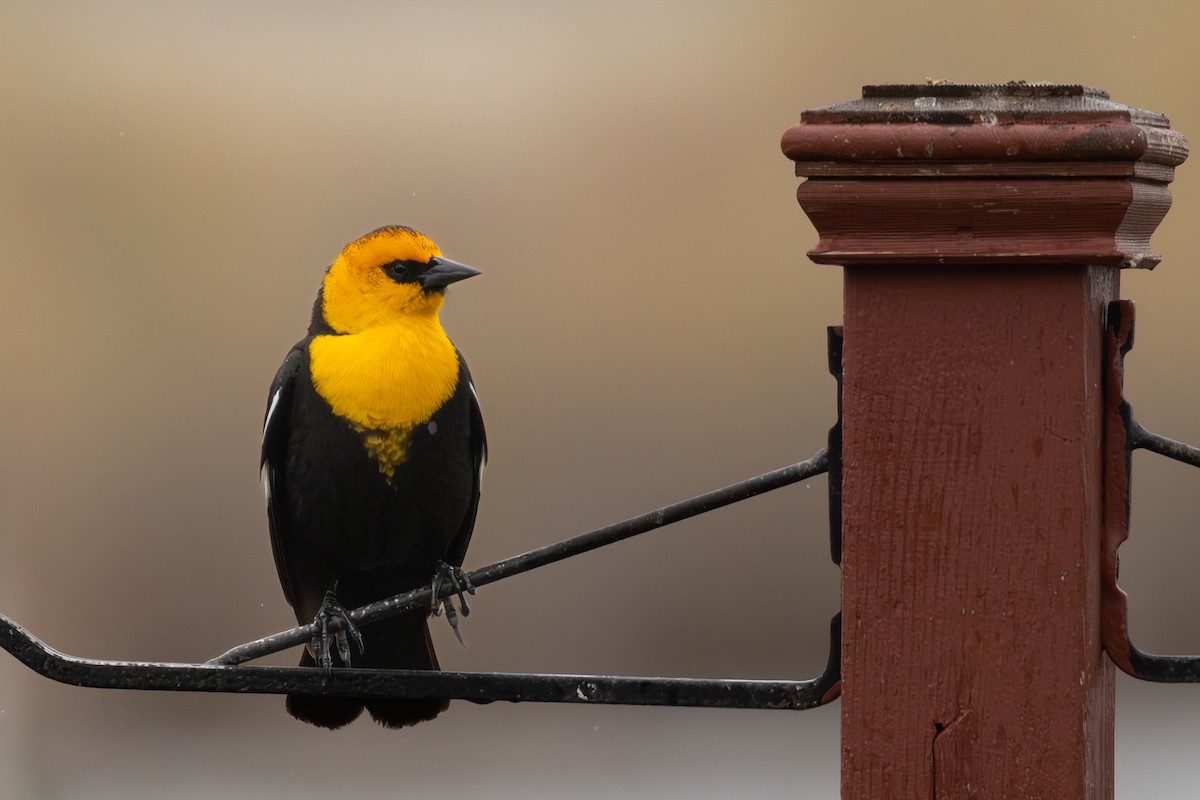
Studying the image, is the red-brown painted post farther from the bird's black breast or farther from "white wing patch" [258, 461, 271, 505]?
"white wing patch" [258, 461, 271, 505]

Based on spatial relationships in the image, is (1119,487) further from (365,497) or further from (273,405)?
(273,405)

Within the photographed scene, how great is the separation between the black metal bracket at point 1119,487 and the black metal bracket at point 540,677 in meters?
0.19

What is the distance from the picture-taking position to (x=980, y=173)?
1.05 meters

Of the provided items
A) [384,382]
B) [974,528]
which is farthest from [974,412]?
[384,382]

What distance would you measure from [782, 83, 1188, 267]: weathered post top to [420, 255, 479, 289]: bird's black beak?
1.41m

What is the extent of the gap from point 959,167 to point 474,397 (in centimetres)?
156

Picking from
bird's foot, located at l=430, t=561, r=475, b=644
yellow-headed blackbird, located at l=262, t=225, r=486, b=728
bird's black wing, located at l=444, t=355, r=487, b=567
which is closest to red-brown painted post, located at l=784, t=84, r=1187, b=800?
bird's foot, located at l=430, t=561, r=475, b=644

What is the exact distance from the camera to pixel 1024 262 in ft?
3.49

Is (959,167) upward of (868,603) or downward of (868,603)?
upward

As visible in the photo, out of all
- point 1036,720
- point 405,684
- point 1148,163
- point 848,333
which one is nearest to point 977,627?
point 1036,720

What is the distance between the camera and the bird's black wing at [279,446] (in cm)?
243

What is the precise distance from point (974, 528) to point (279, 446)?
1.56 meters

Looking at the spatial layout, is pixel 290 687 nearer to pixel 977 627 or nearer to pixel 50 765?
pixel 977 627

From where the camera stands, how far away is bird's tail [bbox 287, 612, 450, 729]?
215 centimetres
